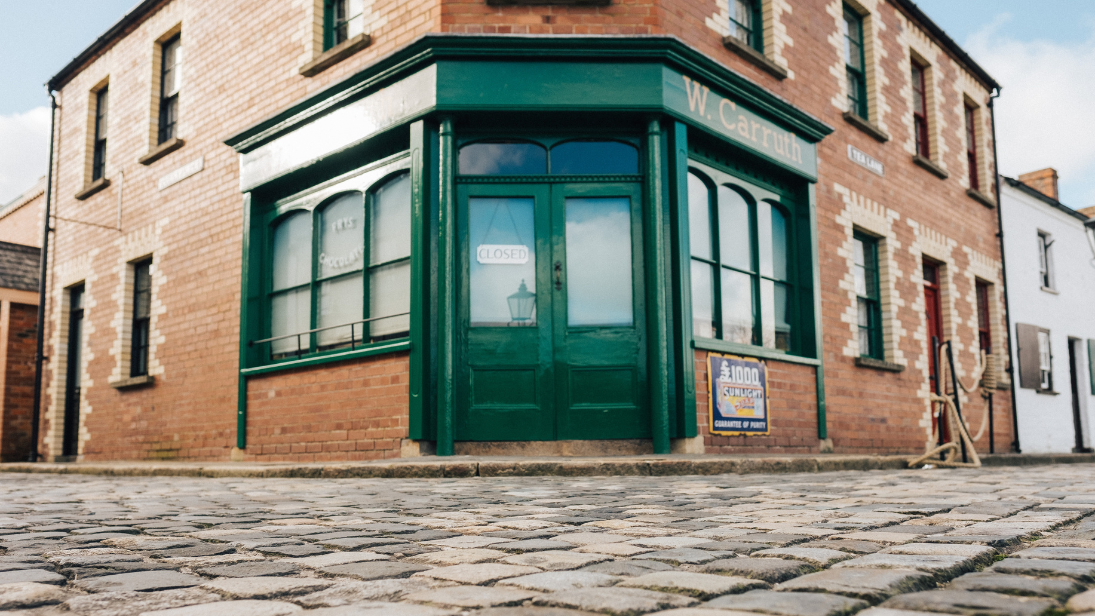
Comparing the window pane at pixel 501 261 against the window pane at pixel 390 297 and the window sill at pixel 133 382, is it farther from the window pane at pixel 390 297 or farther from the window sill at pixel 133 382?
the window sill at pixel 133 382

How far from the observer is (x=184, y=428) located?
1078 centimetres

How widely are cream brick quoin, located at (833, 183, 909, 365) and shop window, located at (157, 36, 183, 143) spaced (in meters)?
8.72

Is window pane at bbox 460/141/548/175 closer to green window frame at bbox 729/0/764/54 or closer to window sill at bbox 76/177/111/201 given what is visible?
green window frame at bbox 729/0/764/54

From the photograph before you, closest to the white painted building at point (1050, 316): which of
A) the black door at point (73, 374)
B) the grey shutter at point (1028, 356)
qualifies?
the grey shutter at point (1028, 356)

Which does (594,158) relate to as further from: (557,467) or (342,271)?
(557,467)

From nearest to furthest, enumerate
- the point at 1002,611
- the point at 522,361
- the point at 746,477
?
1. the point at 1002,611
2. the point at 746,477
3. the point at 522,361

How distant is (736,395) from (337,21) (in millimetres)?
5940

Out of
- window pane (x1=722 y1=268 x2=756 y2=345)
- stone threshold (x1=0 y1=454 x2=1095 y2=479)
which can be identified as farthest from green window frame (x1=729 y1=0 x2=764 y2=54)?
stone threshold (x1=0 y1=454 x2=1095 y2=479)

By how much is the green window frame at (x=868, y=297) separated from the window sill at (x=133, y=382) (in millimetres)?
9075

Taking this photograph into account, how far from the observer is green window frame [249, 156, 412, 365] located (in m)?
8.74

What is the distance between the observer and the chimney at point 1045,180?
18.8 m

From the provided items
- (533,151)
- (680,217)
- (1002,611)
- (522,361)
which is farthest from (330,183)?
(1002,611)

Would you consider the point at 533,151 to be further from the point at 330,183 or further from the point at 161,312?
the point at 161,312

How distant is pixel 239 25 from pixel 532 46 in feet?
15.2
